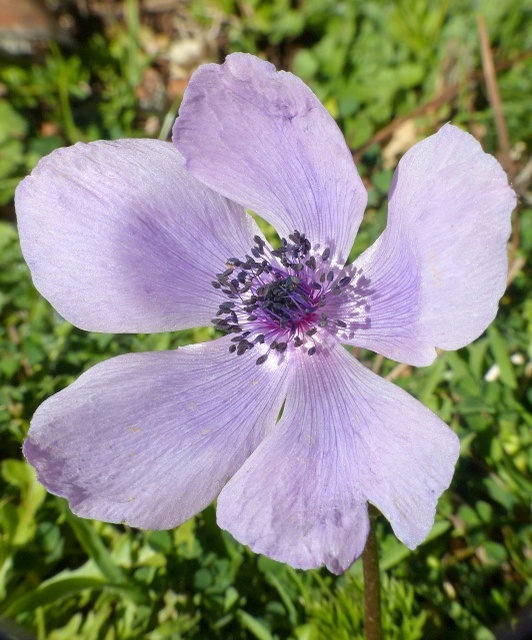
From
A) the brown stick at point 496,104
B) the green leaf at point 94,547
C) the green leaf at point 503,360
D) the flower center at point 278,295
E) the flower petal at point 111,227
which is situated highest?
the brown stick at point 496,104

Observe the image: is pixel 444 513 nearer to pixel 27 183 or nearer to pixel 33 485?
pixel 33 485

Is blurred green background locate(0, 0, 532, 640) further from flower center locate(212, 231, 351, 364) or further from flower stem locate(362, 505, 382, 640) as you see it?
flower center locate(212, 231, 351, 364)

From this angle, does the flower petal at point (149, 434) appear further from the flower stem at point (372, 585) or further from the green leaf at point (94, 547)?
the green leaf at point (94, 547)

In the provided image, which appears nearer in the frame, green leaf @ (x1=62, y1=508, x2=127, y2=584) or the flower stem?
the flower stem

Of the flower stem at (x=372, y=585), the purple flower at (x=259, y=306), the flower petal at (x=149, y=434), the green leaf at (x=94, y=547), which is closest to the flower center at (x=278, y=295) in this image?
the purple flower at (x=259, y=306)

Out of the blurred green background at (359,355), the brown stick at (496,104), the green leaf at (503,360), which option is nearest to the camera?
the blurred green background at (359,355)

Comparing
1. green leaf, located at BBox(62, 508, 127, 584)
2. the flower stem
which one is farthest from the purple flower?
green leaf, located at BBox(62, 508, 127, 584)

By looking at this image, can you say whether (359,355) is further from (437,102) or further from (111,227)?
(437,102)

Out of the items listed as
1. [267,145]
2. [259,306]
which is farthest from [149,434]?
[267,145]
